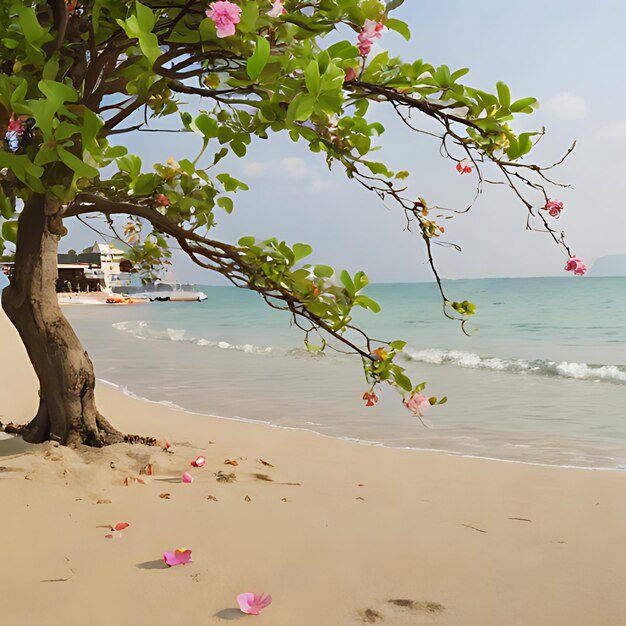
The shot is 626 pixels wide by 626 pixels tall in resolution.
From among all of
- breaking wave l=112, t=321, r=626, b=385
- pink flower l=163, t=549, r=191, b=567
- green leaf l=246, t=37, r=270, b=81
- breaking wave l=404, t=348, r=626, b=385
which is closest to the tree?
green leaf l=246, t=37, r=270, b=81

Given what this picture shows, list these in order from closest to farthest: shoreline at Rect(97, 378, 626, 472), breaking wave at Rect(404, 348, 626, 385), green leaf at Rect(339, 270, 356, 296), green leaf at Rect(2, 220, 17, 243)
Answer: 1. green leaf at Rect(339, 270, 356, 296)
2. green leaf at Rect(2, 220, 17, 243)
3. shoreline at Rect(97, 378, 626, 472)
4. breaking wave at Rect(404, 348, 626, 385)

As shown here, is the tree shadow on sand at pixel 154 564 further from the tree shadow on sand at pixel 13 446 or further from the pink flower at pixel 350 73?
the pink flower at pixel 350 73

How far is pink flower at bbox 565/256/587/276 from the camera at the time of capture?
2.93m

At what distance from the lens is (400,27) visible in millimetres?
2686

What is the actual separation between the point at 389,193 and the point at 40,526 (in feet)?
7.11

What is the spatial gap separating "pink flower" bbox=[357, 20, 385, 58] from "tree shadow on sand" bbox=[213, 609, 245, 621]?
2097mm

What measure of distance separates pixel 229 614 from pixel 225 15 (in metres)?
1.93

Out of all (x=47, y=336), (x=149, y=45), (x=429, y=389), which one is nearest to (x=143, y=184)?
(x=149, y=45)

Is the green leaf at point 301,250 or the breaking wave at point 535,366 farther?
the breaking wave at point 535,366

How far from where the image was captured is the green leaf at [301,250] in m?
3.01

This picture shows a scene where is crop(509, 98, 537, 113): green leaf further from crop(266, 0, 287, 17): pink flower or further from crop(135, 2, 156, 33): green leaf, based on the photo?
crop(135, 2, 156, 33): green leaf

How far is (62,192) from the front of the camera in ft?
8.79

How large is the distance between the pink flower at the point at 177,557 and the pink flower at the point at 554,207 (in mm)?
2062

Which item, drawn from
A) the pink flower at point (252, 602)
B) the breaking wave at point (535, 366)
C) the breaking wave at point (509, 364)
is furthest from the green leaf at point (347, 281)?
the breaking wave at point (535, 366)
